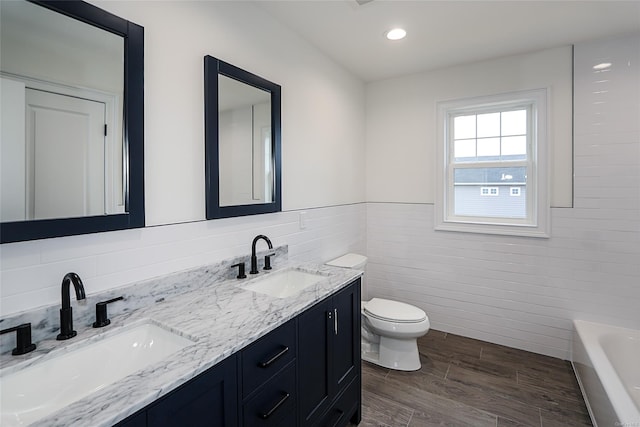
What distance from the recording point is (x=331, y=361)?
5.60ft

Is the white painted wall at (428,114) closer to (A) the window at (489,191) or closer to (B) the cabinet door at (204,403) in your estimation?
(A) the window at (489,191)

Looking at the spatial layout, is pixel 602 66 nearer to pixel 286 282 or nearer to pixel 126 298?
pixel 286 282

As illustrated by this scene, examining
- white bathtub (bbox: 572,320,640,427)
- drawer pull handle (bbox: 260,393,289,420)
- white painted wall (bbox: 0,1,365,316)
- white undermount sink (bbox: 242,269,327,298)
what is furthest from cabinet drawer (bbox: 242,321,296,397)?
white bathtub (bbox: 572,320,640,427)

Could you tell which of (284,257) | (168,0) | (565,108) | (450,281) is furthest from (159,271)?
(565,108)

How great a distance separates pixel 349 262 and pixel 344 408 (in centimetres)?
121

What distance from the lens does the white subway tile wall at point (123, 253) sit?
42.7 inches

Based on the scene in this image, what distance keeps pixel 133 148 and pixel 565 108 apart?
3.08 meters

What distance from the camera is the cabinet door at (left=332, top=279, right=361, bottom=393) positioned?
1755mm

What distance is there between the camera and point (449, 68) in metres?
3.04

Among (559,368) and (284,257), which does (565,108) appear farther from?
(284,257)

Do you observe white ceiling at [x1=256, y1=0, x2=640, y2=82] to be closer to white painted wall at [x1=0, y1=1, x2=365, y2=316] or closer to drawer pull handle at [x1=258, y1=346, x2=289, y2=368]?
white painted wall at [x1=0, y1=1, x2=365, y2=316]

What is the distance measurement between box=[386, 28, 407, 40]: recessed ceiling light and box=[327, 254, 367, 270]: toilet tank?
1.82 metres

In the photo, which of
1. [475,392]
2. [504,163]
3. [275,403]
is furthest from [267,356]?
[504,163]

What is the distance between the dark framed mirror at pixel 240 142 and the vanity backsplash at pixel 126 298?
1.01 ft
